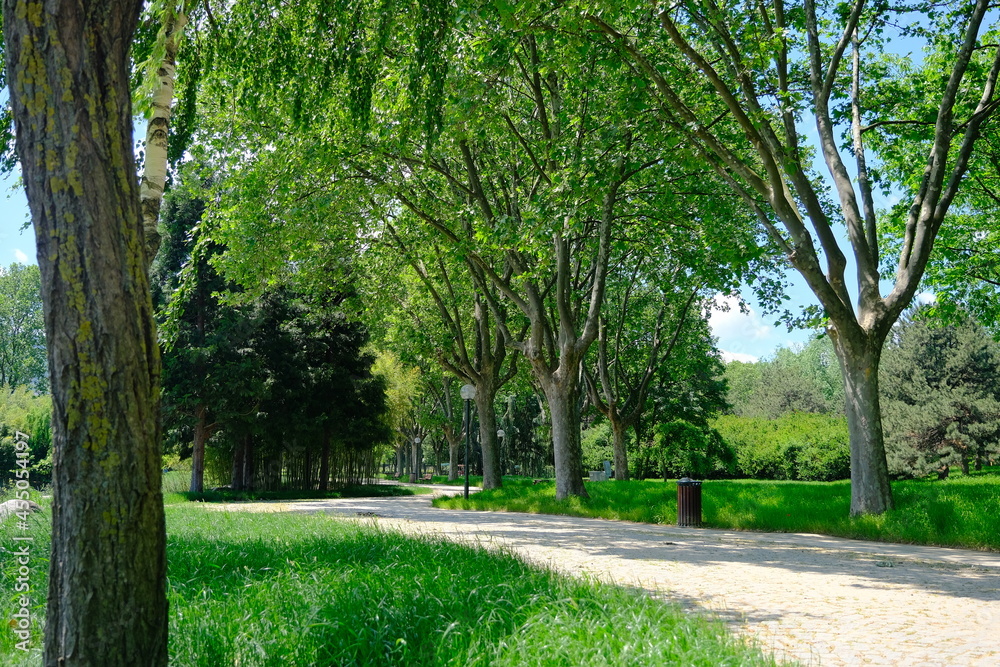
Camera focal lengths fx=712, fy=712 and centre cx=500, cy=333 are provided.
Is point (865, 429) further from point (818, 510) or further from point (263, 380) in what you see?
point (263, 380)

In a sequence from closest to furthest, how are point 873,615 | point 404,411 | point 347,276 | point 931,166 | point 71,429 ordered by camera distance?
point 71,429, point 873,615, point 931,166, point 347,276, point 404,411

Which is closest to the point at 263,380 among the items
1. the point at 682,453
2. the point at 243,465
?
the point at 243,465

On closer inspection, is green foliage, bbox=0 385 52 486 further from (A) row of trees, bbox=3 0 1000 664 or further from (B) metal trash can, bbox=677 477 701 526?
(B) metal trash can, bbox=677 477 701 526

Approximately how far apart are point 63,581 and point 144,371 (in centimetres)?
92

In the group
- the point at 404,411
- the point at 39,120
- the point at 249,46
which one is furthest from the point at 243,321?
the point at 39,120

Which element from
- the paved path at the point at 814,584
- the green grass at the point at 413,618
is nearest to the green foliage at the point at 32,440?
the paved path at the point at 814,584

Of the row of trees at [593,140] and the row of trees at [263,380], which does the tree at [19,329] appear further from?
the row of trees at [593,140]

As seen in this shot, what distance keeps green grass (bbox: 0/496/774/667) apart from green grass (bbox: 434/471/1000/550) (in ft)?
22.8

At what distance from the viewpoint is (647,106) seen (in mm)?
11312

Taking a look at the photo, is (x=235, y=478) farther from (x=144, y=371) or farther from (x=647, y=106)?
(x=144, y=371)

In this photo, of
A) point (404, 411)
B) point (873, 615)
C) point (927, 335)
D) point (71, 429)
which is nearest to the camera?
point (71, 429)

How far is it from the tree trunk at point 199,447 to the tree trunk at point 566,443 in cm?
1515

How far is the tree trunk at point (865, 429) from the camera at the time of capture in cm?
1073

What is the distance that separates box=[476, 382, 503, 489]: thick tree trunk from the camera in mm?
22062
